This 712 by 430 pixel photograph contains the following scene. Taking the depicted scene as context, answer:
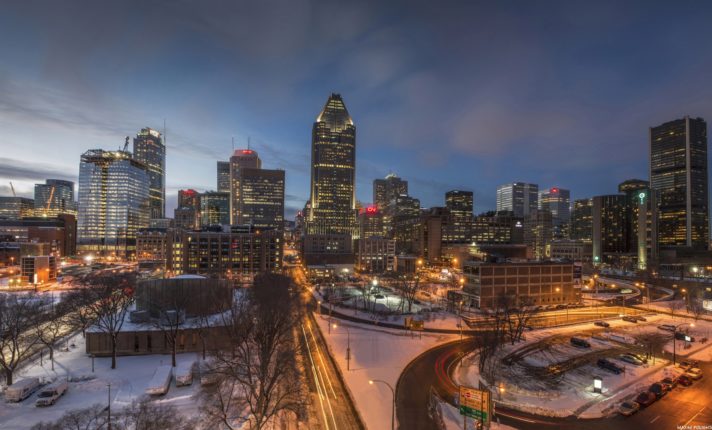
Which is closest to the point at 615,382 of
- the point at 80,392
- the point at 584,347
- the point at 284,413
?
the point at 584,347

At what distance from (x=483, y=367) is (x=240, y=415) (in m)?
28.4

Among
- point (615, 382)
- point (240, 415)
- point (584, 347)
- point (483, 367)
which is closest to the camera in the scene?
point (240, 415)

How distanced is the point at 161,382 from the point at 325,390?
16913 millimetres

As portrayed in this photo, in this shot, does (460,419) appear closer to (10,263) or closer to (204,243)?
(204,243)

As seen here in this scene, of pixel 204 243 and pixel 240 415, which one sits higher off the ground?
pixel 204 243

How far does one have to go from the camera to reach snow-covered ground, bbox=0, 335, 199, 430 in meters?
30.5

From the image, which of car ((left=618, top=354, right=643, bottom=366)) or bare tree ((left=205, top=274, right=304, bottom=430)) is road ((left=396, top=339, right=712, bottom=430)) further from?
bare tree ((left=205, top=274, right=304, bottom=430))

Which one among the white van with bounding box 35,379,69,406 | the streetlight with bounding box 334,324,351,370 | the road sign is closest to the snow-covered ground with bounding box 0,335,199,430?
the white van with bounding box 35,379,69,406

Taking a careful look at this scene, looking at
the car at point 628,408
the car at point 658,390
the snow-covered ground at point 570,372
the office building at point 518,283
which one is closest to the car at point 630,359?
the snow-covered ground at point 570,372

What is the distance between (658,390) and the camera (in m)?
34.8

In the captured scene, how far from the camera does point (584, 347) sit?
167 feet

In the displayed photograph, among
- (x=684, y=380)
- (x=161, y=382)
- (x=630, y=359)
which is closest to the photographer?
(x=161, y=382)

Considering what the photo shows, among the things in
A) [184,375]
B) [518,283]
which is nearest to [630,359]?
[518,283]

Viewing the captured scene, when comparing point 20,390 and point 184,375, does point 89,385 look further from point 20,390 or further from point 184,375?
point 184,375
